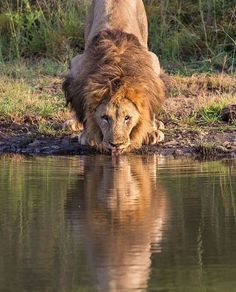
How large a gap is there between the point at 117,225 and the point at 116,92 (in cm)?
271

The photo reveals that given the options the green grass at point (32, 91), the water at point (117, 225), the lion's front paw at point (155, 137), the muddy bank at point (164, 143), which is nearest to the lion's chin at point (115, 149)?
the water at point (117, 225)

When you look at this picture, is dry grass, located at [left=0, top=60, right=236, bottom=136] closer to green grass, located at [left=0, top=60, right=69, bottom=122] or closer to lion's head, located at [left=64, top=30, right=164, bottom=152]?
green grass, located at [left=0, top=60, right=69, bottom=122]

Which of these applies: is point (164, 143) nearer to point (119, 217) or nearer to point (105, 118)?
point (105, 118)

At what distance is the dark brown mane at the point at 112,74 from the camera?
8.31 meters

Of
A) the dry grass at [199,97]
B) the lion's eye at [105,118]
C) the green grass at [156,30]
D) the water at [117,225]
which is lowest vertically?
the water at [117,225]

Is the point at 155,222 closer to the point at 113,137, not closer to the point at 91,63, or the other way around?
the point at 113,137

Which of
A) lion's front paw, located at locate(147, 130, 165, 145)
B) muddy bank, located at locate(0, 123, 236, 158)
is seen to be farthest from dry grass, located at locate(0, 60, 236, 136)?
lion's front paw, located at locate(147, 130, 165, 145)

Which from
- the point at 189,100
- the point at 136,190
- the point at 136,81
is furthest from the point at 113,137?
the point at 189,100

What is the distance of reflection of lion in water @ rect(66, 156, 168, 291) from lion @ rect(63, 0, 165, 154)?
1.07 ft

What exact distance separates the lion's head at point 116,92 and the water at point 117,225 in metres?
0.30

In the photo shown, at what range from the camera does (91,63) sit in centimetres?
857

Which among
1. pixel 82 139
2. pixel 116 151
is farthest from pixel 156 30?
pixel 116 151

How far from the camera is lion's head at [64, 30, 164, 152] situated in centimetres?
828

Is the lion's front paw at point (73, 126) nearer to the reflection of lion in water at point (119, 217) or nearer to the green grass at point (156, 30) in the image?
the reflection of lion in water at point (119, 217)
